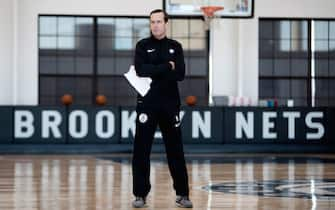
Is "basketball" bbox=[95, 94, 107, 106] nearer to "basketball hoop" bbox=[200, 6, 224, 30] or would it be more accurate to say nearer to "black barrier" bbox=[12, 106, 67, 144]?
"black barrier" bbox=[12, 106, 67, 144]

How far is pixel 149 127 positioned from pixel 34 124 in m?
11.5

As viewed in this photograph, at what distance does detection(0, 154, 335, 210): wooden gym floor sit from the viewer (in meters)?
8.90

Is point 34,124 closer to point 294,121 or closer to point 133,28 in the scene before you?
point 133,28

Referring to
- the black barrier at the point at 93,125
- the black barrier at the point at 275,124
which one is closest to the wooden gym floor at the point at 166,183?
the black barrier at the point at 93,125

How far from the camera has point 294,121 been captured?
20281mm

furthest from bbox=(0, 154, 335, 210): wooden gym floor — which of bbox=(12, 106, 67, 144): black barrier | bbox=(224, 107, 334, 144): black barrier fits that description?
bbox=(224, 107, 334, 144): black barrier

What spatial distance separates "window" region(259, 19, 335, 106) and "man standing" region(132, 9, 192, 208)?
44.2 ft

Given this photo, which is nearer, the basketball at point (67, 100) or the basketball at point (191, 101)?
the basketball at point (67, 100)

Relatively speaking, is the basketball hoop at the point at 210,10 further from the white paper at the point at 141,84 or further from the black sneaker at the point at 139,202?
the black sneaker at the point at 139,202

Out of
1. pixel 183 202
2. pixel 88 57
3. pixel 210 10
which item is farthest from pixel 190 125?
pixel 183 202

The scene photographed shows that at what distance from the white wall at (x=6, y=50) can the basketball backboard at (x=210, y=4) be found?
3907 millimetres

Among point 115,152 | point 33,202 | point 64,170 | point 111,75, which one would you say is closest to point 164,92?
point 33,202

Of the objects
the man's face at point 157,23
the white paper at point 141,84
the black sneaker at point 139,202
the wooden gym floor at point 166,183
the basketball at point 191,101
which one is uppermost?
the man's face at point 157,23

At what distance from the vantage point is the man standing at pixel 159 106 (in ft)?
27.8
